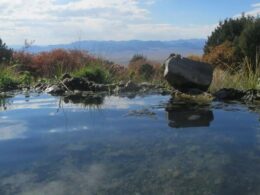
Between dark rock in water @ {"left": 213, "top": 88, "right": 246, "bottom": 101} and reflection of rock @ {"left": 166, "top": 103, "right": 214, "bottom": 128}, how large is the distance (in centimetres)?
100

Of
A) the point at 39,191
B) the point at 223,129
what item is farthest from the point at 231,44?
the point at 39,191

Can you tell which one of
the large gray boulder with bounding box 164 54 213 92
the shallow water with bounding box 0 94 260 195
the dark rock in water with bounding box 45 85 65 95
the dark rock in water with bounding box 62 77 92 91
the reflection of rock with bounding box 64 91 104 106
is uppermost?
the large gray boulder with bounding box 164 54 213 92

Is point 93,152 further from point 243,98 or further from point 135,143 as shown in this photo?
point 243,98

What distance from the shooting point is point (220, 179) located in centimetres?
400

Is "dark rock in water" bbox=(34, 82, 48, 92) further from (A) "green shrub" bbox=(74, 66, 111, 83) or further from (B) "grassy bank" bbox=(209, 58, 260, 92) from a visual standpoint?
(B) "grassy bank" bbox=(209, 58, 260, 92)

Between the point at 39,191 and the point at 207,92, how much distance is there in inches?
228

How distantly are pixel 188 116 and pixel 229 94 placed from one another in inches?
78.2

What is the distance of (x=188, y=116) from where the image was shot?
22.4 ft

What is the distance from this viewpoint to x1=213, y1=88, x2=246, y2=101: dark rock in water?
850cm

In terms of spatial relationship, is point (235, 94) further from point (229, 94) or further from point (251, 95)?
point (251, 95)

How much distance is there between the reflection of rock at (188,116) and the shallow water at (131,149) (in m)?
0.01

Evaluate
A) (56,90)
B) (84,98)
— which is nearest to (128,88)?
(84,98)

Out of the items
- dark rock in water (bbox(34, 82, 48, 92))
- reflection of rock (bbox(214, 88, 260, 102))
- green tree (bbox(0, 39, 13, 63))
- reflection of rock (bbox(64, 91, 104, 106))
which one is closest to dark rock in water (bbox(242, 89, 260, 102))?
reflection of rock (bbox(214, 88, 260, 102))

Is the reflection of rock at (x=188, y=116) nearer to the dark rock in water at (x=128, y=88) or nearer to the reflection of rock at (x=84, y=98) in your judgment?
the reflection of rock at (x=84, y=98)
